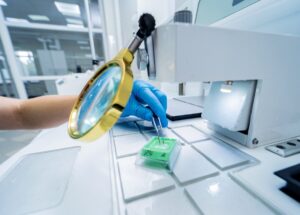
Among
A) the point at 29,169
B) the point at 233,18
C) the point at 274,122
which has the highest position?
the point at 233,18

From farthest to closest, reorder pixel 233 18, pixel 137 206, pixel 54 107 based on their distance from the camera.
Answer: pixel 233 18
pixel 54 107
pixel 137 206

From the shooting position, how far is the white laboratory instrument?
241 millimetres

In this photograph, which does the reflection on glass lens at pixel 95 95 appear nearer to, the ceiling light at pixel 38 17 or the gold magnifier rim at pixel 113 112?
the gold magnifier rim at pixel 113 112

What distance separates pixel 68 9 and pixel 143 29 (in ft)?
11.6

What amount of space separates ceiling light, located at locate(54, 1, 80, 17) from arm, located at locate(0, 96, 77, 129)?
Result: 3.12 m

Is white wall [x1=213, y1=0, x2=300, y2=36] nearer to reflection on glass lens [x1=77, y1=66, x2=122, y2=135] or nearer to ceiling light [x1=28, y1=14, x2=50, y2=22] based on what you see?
reflection on glass lens [x1=77, y1=66, x2=122, y2=135]

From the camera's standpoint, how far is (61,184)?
0.35m

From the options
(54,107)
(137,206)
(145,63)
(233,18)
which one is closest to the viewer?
(137,206)

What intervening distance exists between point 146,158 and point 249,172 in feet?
0.69

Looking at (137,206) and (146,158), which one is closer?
(137,206)

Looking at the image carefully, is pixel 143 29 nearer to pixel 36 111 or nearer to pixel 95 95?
pixel 95 95

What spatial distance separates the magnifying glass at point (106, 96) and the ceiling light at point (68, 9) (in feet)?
11.1

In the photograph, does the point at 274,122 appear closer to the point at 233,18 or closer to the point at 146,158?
the point at 146,158

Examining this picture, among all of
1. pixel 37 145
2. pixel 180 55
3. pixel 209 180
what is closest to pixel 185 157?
pixel 209 180
